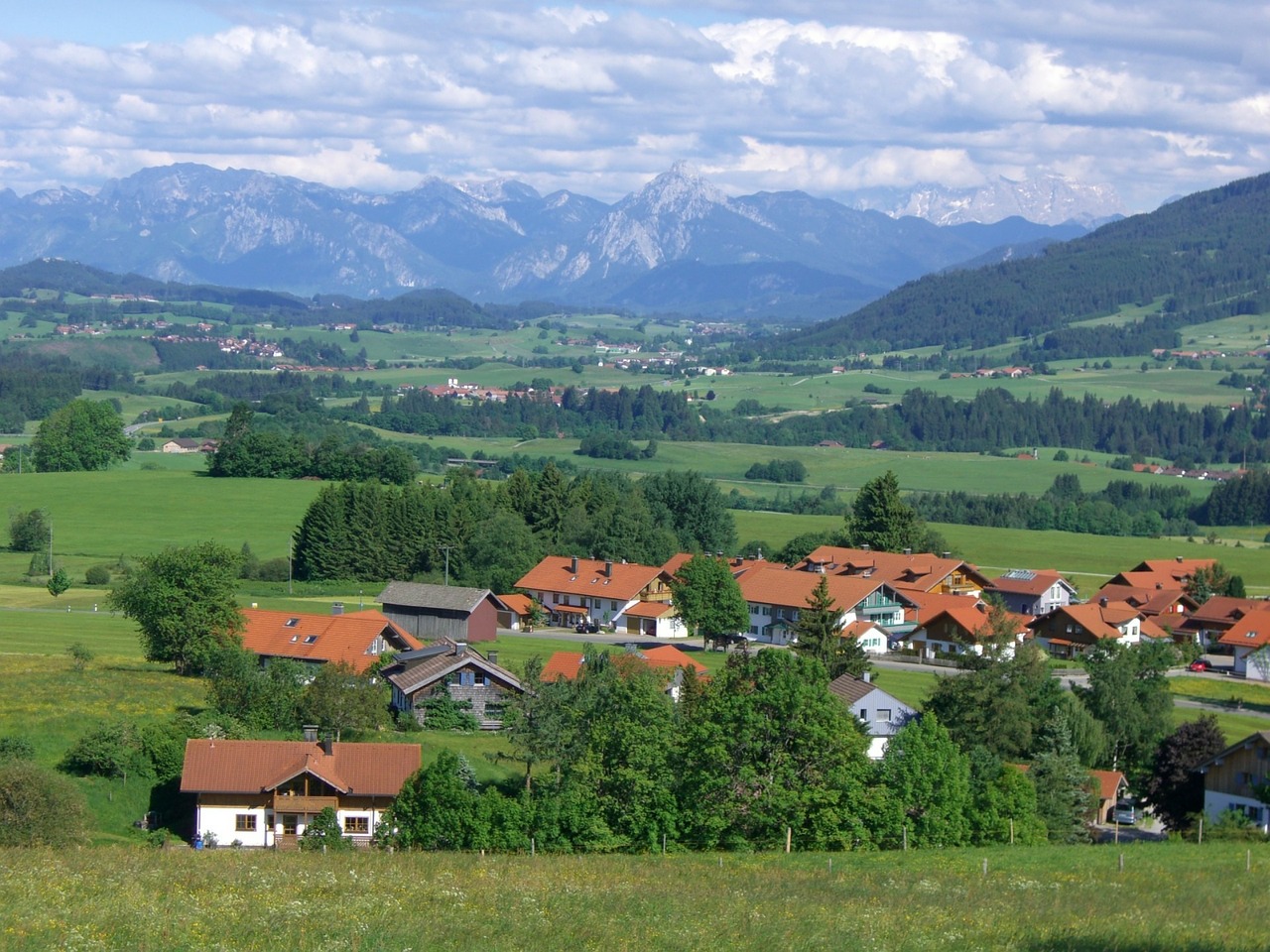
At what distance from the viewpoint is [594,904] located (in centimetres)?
1902

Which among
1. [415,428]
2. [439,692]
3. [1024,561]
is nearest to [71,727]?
[439,692]

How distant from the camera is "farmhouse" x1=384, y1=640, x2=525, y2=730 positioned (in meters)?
41.9

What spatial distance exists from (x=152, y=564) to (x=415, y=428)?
117 metres

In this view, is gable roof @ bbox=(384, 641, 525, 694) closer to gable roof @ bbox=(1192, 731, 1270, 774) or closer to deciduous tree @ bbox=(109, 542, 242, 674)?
deciduous tree @ bbox=(109, 542, 242, 674)

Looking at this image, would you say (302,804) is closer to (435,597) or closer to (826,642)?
(826,642)

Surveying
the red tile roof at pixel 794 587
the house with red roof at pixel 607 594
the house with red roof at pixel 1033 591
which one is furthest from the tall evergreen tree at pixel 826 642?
the house with red roof at pixel 1033 591

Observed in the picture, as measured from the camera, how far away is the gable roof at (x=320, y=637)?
46.5m

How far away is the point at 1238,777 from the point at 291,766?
20.1 m

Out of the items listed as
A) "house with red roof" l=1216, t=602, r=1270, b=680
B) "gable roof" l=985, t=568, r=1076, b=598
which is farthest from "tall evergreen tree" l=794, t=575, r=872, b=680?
"gable roof" l=985, t=568, r=1076, b=598

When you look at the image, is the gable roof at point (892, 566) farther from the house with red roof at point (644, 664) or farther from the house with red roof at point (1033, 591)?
the house with red roof at point (644, 664)

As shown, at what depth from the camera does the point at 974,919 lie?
1891 centimetres

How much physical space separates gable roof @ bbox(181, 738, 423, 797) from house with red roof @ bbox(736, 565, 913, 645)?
106 feet

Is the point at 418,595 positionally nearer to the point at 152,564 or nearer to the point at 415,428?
the point at 152,564

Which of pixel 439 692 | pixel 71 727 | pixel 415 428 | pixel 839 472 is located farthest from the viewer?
pixel 415 428
